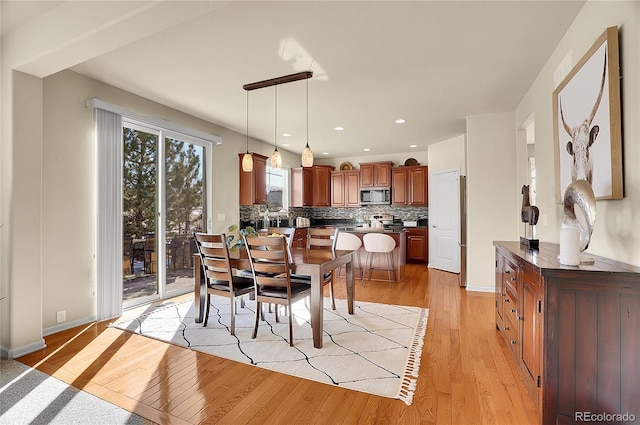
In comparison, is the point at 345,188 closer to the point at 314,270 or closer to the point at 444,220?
the point at 444,220

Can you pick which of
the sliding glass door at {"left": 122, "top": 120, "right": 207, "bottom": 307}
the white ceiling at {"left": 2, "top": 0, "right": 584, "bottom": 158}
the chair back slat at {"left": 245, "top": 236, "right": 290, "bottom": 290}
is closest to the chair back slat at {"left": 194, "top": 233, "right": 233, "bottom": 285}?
the chair back slat at {"left": 245, "top": 236, "right": 290, "bottom": 290}

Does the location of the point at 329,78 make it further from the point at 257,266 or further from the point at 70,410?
the point at 70,410

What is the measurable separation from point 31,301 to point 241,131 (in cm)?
382

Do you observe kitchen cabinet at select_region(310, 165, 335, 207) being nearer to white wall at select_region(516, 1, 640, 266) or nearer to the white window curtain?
the white window curtain

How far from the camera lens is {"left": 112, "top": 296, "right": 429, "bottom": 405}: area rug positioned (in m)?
2.22

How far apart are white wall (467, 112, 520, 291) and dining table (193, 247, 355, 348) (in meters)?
2.22

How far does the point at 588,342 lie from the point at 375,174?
624 cm

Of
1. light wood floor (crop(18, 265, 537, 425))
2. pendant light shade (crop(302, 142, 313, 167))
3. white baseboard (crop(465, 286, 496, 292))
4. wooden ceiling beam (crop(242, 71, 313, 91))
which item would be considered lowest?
light wood floor (crop(18, 265, 537, 425))

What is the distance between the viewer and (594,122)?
6.42 feet

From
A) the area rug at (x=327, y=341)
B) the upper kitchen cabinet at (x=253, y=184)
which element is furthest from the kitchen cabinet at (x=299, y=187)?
the area rug at (x=327, y=341)

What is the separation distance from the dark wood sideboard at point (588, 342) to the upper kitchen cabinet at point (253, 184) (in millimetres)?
4624

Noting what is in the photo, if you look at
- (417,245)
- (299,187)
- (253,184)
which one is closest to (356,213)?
(299,187)

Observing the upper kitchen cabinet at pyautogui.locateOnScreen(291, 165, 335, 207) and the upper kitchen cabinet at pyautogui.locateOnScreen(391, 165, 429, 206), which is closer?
the upper kitchen cabinet at pyautogui.locateOnScreen(391, 165, 429, 206)

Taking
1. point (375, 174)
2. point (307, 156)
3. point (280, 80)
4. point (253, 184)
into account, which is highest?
point (280, 80)
